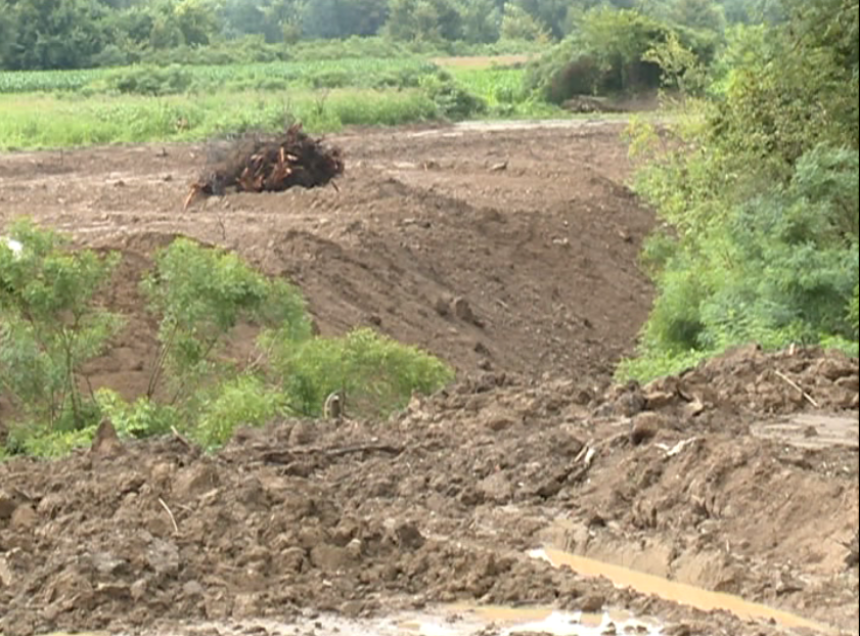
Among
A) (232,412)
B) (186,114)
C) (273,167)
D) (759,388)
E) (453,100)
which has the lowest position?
(453,100)

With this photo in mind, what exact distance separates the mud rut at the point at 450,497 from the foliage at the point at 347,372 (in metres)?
0.69

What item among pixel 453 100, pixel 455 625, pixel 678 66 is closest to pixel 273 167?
pixel 678 66

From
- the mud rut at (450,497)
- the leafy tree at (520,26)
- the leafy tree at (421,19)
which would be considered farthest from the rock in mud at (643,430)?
the leafy tree at (421,19)

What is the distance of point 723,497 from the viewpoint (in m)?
10.9

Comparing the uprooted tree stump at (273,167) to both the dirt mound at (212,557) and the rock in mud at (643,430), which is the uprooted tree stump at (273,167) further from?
the dirt mound at (212,557)

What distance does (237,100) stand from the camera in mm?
45281

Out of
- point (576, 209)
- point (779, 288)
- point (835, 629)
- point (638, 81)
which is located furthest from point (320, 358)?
point (638, 81)

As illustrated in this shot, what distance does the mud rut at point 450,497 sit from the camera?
9.46 m

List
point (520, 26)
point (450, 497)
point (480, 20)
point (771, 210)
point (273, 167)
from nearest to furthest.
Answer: point (450, 497) < point (771, 210) < point (273, 167) < point (520, 26) < point (480, 20)

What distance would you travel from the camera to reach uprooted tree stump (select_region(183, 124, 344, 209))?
25281 mm

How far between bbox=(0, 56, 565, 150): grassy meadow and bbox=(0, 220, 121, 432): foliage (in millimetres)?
20938

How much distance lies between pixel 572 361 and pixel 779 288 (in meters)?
4.68

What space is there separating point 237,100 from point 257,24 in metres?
34.1

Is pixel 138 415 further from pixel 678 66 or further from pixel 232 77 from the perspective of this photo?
pixel 232 77
